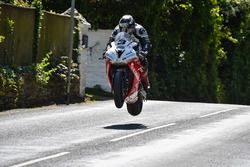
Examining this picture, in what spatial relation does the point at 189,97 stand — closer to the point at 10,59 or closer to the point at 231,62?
the point at 231,62

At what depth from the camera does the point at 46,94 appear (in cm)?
1856

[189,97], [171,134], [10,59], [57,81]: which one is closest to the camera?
[171,134]

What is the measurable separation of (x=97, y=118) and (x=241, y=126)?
2.99 metres

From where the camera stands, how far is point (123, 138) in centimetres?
1082

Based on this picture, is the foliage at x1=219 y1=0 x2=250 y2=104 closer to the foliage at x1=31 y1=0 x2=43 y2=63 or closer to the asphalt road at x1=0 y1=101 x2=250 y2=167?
the foliage at x1=31 y1=0 x2=43 y2=63

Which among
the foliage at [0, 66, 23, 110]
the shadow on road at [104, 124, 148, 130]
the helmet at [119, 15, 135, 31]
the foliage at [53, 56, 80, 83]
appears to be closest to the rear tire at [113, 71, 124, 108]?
the shadow on road at [104, 124, 148, 130]

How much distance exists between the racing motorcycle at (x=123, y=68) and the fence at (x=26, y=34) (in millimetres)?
4819

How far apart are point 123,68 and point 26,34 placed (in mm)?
6180

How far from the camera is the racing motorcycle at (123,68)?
1305 cm

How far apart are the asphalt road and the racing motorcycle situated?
0.57 metres

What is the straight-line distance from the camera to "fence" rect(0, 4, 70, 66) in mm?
17531

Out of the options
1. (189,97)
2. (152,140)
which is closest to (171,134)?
(152,140)

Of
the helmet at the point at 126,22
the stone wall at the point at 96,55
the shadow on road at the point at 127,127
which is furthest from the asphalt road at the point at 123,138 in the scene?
the stone wall at the point at 96,55

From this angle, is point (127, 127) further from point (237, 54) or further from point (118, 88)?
point (237, 54)
